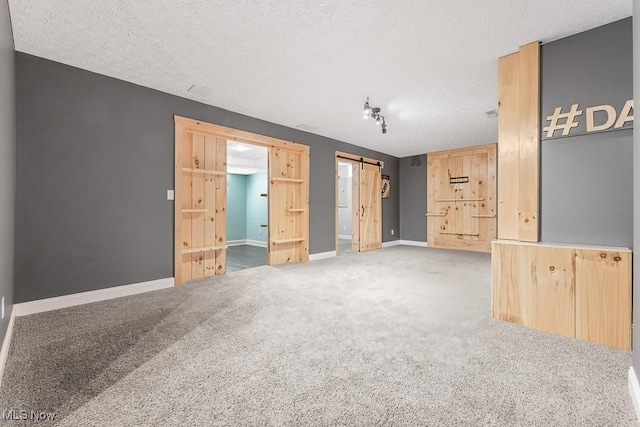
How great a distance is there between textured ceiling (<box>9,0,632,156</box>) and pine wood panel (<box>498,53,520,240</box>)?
22cm

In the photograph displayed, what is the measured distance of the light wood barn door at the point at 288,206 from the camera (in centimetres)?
488

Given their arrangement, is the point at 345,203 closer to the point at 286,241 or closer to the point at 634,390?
the point at 286,241

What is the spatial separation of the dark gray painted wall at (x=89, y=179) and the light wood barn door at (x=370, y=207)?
402cm

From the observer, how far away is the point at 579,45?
2311 millimetres

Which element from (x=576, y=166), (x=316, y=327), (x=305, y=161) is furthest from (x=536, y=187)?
(x=305, y=161)

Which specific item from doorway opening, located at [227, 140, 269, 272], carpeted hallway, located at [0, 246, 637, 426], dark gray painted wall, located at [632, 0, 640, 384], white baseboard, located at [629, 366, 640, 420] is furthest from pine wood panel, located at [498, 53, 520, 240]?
doorway opening, located at [227, 140, 269, 272]

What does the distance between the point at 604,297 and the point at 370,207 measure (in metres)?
5.04

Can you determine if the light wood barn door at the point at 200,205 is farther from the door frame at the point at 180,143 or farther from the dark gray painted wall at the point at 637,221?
the dark gray painted wall at the point at 637,221

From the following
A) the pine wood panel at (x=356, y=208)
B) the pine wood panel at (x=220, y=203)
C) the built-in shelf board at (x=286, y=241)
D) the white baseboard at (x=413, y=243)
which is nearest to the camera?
the pine wood panel at (x=220, y=203)

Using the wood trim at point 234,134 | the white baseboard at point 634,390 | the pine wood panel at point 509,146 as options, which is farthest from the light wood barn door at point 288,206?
the white baseboard at point 634,390

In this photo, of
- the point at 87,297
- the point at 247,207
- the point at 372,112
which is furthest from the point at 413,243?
the point at 87,297

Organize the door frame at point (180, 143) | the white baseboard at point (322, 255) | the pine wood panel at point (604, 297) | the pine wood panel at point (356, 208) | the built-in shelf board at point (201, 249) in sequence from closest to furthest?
the pine wood panel at point (604, 297) → the door frame at point (180, 143) → the built-in shelf board at point (201, 249) → the white baseboard at point (322, 255) → the pine wood panel at point (356, 208)

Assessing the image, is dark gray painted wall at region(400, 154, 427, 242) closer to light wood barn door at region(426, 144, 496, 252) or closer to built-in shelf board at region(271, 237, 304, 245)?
light wood barn door at region(426, 144, 496, 252)

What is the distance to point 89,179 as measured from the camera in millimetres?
2990
